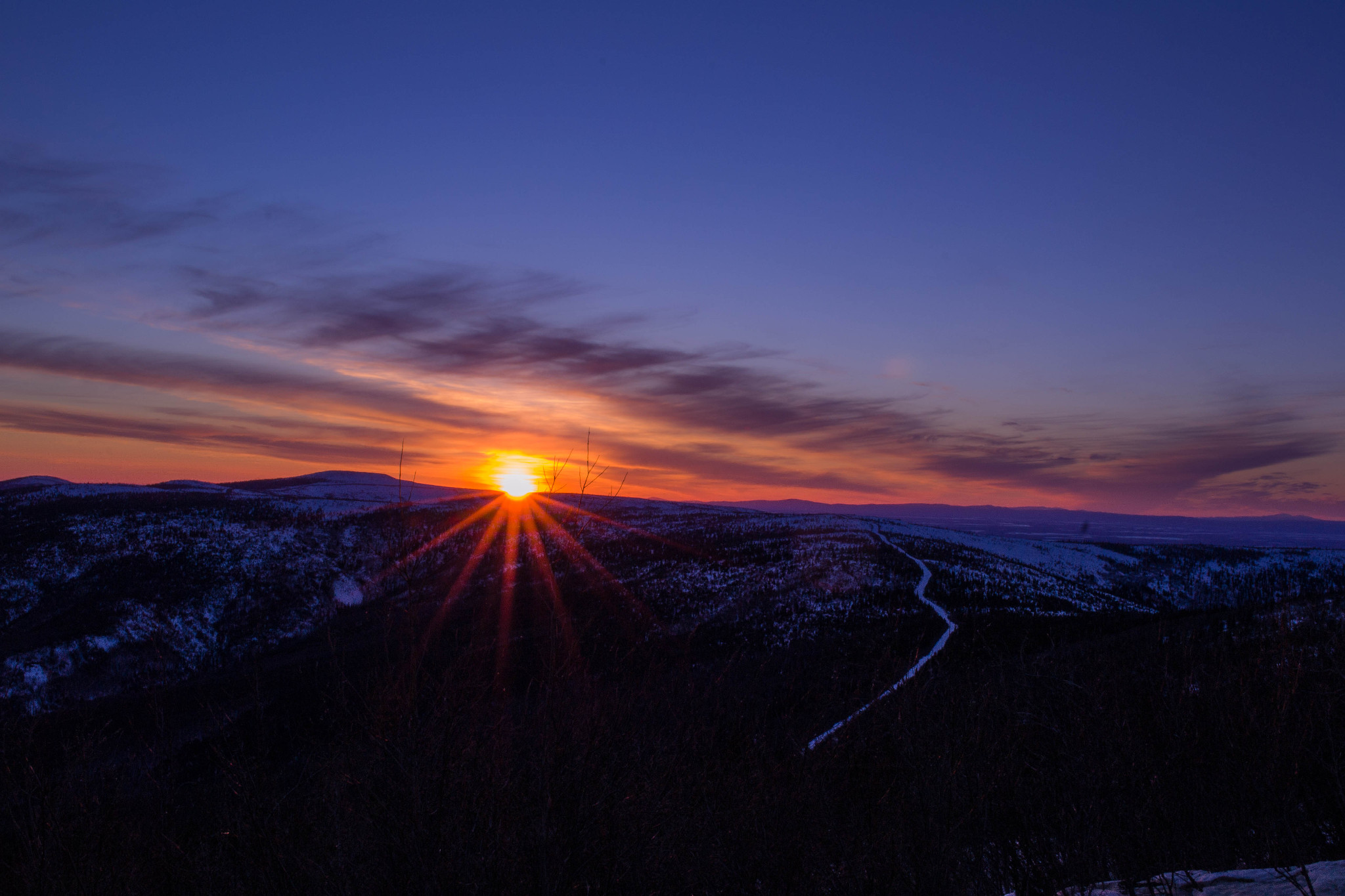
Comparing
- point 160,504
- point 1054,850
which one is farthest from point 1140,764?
point 160,504

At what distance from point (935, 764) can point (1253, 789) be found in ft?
9.08

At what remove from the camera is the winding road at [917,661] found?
853cm

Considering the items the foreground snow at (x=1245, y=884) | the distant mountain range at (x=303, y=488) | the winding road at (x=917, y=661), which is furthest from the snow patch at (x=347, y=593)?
the foreground snow at (x=1245, y=884)

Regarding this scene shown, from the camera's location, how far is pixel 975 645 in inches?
862

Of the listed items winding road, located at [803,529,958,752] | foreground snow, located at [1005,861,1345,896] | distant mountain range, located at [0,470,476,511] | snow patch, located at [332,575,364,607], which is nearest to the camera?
foreground snow, located at [1005,861,1345,896]

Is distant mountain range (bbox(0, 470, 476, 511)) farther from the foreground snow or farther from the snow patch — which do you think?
the foreground snow

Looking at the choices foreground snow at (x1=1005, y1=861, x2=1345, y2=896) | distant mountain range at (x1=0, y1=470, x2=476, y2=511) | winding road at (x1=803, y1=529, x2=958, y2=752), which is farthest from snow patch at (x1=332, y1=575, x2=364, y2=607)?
foreground snow at (x1=1005, y1=861, x2=1345, y2=896)

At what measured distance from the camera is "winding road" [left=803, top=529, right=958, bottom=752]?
28.0 ft

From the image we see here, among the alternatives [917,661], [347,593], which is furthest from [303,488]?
[917,661]

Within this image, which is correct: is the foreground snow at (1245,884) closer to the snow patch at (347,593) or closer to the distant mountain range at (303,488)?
the distant mountain range at (303,488)

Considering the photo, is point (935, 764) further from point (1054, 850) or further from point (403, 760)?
point (403, 760)

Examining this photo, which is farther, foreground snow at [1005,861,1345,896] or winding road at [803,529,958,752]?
winding road at [803,529,958,752]

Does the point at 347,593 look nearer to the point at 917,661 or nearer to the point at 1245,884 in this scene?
the point at 917,661

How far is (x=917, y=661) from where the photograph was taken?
12969 mm
